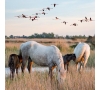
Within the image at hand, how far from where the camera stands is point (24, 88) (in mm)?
2760

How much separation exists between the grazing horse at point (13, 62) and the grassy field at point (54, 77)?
0.04 metres

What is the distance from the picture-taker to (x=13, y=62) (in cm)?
274

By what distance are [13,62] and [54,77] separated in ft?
1.42

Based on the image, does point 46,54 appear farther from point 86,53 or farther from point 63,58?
point 86,53

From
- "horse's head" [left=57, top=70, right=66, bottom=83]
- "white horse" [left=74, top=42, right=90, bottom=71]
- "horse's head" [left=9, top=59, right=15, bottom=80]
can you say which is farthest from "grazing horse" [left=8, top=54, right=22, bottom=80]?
"white horse" [left=74, top=42, right=90, bottom=71]

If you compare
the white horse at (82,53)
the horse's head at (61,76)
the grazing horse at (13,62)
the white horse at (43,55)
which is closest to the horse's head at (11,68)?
the grazing horse at (13,62)

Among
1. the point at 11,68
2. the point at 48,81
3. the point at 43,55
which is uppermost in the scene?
the point at 43,55

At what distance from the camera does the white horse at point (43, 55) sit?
274 centimetres

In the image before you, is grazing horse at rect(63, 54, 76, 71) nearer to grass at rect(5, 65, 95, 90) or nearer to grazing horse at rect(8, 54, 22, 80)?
grass at rect(5, 65, 95, 90)

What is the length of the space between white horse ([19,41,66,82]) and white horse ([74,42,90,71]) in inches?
7.4

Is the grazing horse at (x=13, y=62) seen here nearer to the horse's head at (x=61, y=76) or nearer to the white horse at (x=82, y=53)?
the horse's head at (x=61, y=76)

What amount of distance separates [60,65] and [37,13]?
0.56 metres

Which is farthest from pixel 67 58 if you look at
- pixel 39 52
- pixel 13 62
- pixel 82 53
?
pixel 13 62

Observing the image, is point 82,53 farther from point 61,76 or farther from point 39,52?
point 39,52
